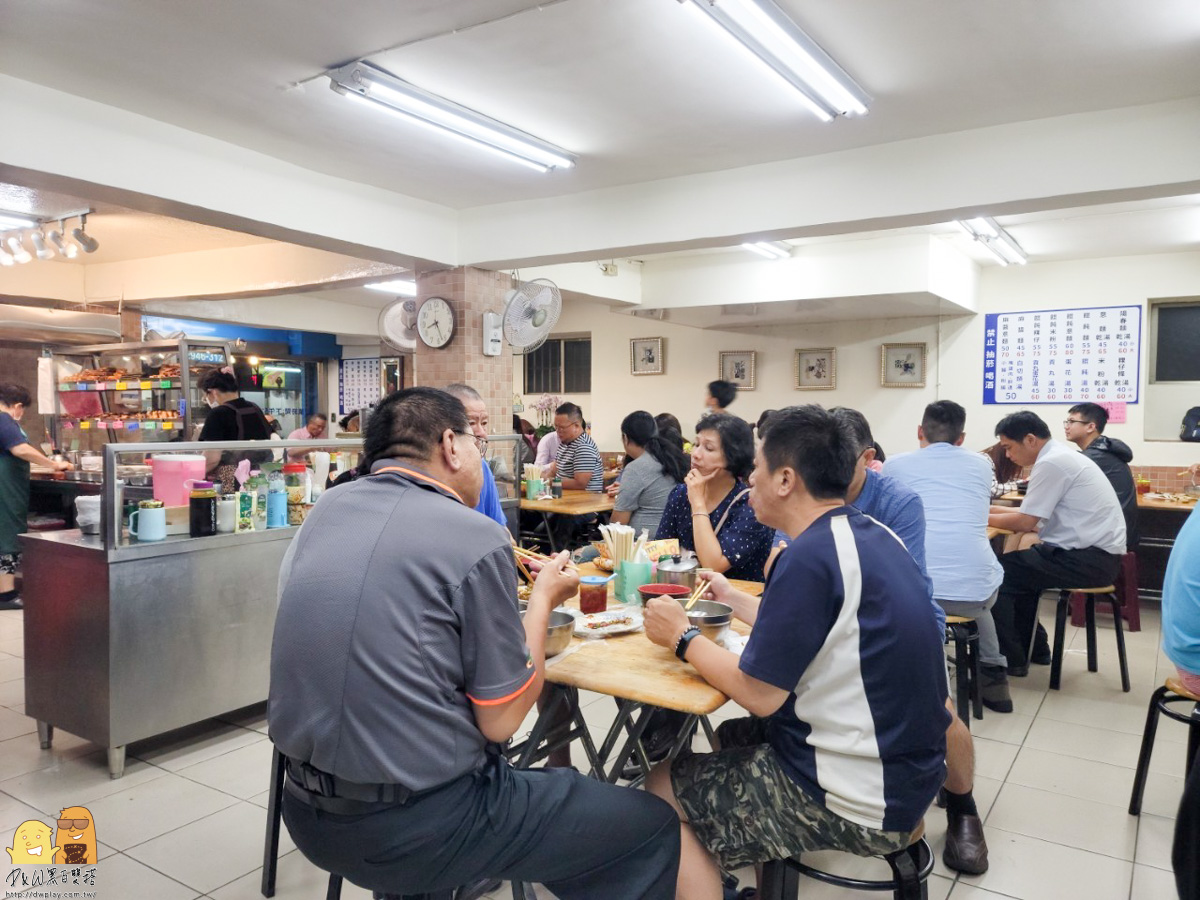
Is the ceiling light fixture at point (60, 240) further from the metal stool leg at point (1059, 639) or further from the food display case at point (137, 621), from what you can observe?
the metal stool leg at point (1059, 639)

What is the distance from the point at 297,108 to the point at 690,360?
230 inches

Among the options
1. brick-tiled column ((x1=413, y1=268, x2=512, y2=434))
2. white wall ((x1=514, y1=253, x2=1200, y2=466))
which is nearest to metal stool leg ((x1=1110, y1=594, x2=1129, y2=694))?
white wall ((x1=514, y1=253, x2=1200, y2=466))

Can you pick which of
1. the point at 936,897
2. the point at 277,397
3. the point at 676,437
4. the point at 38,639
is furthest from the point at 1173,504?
the point at 277,397

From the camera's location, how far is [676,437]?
5.52m

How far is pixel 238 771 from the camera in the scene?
3141 mm

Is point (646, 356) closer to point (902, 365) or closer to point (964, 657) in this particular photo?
point (902, 365)

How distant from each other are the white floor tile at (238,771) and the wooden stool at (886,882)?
79.6 inches

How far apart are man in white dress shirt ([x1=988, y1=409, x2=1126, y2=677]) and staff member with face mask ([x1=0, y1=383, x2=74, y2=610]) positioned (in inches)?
256

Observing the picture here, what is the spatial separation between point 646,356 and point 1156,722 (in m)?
7.18

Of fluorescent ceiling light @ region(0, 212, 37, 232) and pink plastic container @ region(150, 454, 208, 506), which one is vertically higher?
fluorescent ceiling light @ region(0, 212, 37, 232)

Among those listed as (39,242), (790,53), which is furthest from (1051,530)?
(39,242)

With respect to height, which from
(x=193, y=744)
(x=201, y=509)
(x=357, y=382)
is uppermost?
(x=357, y=382)

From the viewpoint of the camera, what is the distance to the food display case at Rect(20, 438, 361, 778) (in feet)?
9.97

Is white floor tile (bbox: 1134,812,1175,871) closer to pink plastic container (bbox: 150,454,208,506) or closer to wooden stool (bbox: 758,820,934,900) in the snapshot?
wooden stool (bbox: 758,820,934,900)
